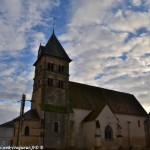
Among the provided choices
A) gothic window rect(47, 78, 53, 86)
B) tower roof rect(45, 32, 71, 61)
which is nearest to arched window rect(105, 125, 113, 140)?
gothic window rect(47, 78, 53, 86)

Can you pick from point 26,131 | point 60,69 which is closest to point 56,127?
point 26,131

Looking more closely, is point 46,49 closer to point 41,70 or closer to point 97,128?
point 41,70

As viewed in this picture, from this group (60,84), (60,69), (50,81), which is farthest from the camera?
(60,69)

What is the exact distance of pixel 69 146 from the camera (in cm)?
3506

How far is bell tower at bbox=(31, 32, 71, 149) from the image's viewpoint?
35.1 meters

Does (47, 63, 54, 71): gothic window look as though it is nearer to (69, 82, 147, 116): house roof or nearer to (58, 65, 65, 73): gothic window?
(58, 65, 65, 73): gothic window

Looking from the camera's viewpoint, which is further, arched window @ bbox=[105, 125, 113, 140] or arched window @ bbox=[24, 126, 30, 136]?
arched window @ bbox=[105, 125, 113, 140]

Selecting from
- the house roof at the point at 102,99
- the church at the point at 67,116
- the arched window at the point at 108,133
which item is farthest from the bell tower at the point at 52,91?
the arched window at the point at 108,133

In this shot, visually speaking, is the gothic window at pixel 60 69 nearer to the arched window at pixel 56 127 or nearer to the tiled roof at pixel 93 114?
the tiled roof at pixel 93 114

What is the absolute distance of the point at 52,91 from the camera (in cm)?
3819

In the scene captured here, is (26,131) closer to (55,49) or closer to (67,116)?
(67,116)

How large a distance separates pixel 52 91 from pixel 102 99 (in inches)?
465

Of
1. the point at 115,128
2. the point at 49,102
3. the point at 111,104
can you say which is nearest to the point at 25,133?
the point at 49,102

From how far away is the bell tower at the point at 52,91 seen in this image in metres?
35.1
